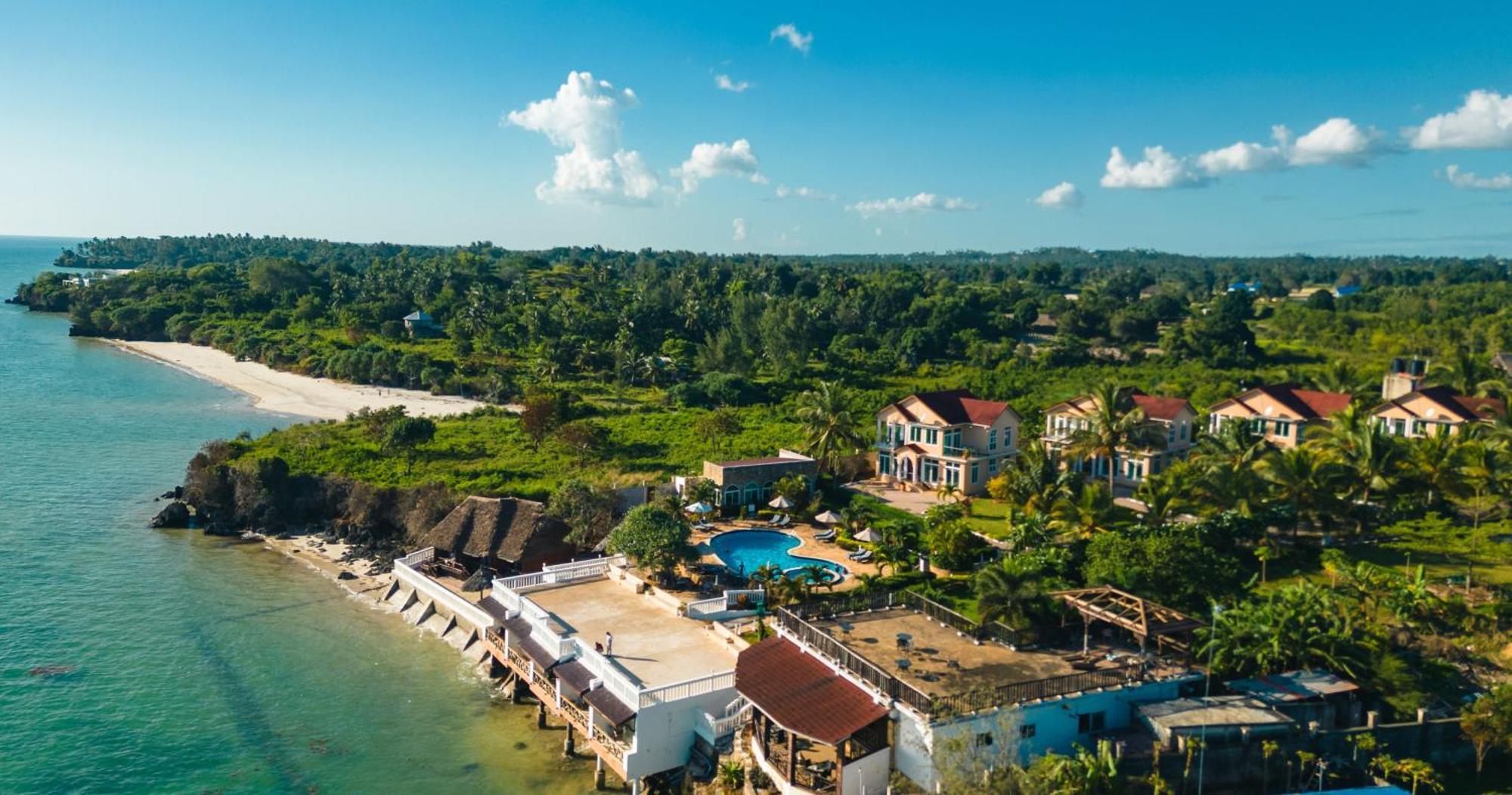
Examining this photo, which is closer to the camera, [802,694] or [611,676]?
[802,694]

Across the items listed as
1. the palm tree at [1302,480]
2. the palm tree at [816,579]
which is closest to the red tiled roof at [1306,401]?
the palm tree at [1302,480]

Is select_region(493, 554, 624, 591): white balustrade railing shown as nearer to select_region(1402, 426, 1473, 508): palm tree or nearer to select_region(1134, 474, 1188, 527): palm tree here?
select_region(1134, 474, 1188, 527): palm tree

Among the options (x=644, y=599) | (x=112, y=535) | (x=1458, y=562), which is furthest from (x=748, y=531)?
(x=112, y=535)

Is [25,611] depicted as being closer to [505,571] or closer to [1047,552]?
[505,571]

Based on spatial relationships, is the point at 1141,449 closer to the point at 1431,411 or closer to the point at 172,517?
the point at 1431,411

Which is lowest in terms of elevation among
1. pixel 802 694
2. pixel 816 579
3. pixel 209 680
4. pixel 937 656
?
pixel 209 680

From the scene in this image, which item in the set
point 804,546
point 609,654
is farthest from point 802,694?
point 804,546

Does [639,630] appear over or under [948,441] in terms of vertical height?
under

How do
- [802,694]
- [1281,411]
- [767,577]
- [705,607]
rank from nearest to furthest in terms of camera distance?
[802,694], [705,607], [767,577], [1281,411]
